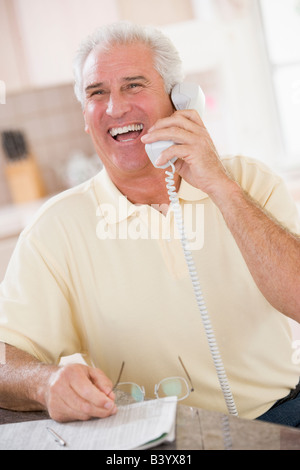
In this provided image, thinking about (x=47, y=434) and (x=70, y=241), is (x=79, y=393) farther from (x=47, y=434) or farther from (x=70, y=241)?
(x=70, y=241)

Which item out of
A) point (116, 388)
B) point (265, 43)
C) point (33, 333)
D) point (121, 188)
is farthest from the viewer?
point (265, 43)

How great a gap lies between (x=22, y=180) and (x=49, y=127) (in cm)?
42

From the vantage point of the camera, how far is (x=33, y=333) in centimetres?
132

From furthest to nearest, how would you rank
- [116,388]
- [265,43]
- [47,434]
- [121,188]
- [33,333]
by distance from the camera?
1. [265,43]
2. [121,188]
3. [33,333]
4. [116,388]
5. [47,434]

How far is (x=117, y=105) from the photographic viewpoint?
144 cm

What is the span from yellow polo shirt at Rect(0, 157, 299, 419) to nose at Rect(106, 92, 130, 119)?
252mm

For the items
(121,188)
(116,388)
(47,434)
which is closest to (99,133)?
(121,188)

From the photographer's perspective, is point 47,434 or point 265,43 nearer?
point 47,434

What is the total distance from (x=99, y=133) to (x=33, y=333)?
54 cm

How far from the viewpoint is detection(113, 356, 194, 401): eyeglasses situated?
41.8 inches

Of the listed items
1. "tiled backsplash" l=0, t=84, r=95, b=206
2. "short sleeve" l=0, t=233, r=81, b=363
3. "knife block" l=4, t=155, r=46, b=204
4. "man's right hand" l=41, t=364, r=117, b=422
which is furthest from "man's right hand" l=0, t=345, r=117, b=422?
"tiled backsplash" l=0, t=84, r=95, b=206

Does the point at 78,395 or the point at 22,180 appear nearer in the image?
the point at 78,395

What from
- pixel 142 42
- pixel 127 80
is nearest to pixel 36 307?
pixel 127 80

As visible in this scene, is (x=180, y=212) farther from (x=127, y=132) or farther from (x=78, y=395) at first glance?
(x=78, y=395)
